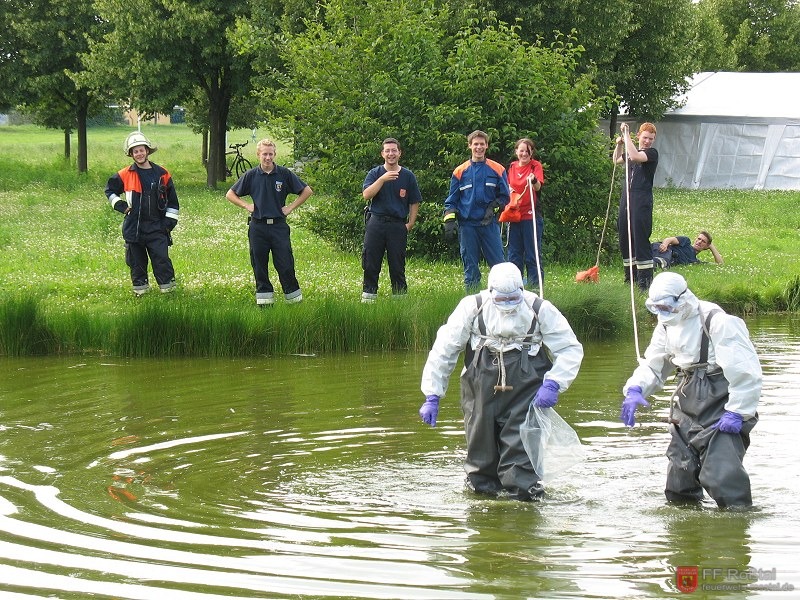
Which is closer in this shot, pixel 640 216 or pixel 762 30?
pixel 640 216

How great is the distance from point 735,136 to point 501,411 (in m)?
35.5

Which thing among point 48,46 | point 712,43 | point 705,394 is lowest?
point 705,394

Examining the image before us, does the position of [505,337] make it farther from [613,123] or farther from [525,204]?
[613,123]

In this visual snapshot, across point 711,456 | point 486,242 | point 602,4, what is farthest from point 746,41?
point 711,456

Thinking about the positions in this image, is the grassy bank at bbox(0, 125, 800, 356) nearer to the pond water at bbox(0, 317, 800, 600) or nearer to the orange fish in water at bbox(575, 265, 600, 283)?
the orange fish in water at bbox(575, 265, 600, 283)

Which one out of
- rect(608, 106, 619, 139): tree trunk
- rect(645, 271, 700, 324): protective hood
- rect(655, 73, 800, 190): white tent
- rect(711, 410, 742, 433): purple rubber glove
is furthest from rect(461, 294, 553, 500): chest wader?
rect(608, 106, 619, 139): tree trunk

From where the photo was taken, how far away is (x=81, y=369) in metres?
13.8

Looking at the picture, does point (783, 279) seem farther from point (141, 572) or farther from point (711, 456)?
point (141, 572)

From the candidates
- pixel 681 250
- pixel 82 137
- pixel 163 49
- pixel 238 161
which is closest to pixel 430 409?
pixel 681 250

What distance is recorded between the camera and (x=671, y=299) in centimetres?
809

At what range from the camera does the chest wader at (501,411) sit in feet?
28.0

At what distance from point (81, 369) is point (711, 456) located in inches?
305

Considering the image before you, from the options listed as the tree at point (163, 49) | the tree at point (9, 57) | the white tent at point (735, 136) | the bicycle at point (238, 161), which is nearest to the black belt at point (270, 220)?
the bicycle at point (238, 161)

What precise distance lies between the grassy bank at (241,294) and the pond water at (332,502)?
4.67 ft
